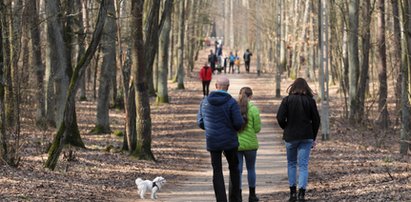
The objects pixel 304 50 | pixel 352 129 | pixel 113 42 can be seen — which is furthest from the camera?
pixel 304 50

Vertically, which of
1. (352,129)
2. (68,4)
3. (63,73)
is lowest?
(352,129)

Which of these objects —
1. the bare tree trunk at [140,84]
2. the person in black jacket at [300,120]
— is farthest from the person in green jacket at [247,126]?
the bare tree trunk at [140,84]

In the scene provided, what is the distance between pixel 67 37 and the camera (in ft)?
56.5

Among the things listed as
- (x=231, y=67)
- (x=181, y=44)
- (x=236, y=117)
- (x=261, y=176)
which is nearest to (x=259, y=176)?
(x=261, y=176)

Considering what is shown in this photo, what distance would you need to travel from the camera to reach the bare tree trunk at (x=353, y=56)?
23.7 metres

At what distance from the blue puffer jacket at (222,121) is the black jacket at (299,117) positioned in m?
1.26

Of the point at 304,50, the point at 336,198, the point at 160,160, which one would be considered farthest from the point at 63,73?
the point at 304,50

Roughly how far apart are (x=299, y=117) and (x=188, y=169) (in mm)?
6792

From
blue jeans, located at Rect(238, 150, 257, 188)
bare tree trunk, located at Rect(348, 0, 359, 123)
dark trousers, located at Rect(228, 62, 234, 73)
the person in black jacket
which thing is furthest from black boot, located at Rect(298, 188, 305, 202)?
dark trousers, located at Rect(228, 62, 234, 73)

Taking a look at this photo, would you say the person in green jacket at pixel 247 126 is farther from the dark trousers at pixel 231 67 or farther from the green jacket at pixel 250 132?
the dark trousers at pixel 231 67

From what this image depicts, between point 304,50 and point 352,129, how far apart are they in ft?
88.6

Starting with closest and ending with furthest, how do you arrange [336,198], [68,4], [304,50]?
[336,198]
[68,4]
[304,50]

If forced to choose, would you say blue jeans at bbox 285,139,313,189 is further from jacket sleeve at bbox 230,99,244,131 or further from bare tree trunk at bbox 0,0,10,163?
bare tree trunk at bbox 0,0,10,163

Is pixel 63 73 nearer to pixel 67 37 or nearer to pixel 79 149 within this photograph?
pixel 67 37
